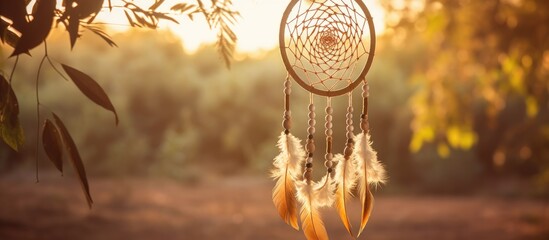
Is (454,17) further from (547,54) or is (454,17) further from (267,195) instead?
(267,195)

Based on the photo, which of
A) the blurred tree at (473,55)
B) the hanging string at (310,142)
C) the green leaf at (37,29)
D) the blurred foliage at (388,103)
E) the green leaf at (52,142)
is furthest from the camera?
Result: the blurred foliage at (388,103)

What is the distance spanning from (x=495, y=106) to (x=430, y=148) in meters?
6.50

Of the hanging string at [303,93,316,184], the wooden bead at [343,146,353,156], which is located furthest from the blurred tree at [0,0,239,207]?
the wooden bead at [343,146,353,156]

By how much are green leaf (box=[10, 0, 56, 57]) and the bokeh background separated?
3.75 ft

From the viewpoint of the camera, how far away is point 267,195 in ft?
40.7

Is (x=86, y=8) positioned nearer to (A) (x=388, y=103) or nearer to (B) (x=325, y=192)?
(B) (x=325, y=192)

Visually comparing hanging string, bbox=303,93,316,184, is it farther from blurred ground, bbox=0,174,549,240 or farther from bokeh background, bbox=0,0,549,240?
blurred ground, bbox=0,174,549,240

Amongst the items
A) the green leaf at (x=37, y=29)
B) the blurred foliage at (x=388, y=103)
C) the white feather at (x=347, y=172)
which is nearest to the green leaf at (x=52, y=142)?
the green leaf at (x=37, y=29)

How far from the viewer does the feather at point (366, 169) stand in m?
1.56

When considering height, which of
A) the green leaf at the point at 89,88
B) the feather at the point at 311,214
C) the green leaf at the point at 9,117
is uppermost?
the green leaf at the point at 89,88

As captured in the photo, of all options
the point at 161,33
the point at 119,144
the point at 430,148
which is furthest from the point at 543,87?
the point at 161,33

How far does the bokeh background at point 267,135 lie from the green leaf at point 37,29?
114 cm

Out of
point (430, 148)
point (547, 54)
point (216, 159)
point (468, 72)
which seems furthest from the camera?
point (216, 159)

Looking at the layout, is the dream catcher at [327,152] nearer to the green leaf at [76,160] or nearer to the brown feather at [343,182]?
the brown feather at [343,182]
